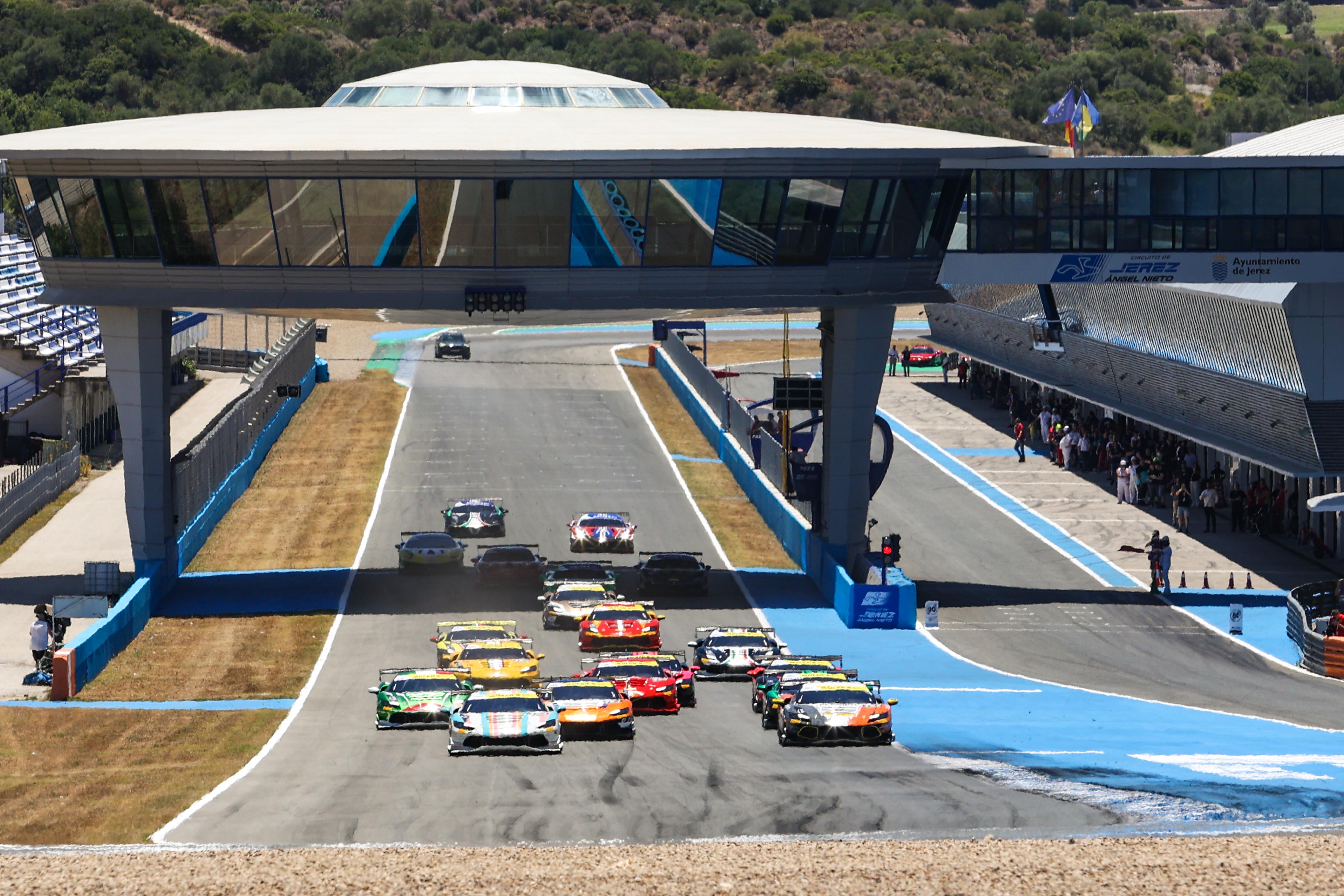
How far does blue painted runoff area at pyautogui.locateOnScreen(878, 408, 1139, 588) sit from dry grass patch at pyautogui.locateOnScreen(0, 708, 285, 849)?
92.6 feet

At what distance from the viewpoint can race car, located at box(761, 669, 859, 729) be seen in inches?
1346

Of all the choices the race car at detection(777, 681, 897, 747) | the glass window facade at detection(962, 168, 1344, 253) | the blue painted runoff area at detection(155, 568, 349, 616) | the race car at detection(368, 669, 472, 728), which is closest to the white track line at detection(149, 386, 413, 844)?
the blue painted runoff area at detection(155, 568, 349, 616)

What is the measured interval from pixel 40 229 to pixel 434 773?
23.8 meters

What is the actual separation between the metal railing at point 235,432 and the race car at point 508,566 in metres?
8.84

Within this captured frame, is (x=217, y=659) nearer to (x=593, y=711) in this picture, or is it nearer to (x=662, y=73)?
(x=593, y=711)

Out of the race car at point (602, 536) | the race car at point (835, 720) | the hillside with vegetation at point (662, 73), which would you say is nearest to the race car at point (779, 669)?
the race car at point (835, 720)

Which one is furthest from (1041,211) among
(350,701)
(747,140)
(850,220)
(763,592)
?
(350,701)

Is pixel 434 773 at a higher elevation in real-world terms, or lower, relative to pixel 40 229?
lower

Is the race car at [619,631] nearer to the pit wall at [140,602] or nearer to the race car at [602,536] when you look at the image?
the pit wall at [140,602]

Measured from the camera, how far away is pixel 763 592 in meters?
51.4

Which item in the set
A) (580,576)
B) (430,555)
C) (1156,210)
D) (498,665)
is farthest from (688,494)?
(498,665)

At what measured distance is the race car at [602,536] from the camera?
185ft

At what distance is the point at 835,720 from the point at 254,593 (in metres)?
23.8

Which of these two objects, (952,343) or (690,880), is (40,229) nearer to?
(690,880)
